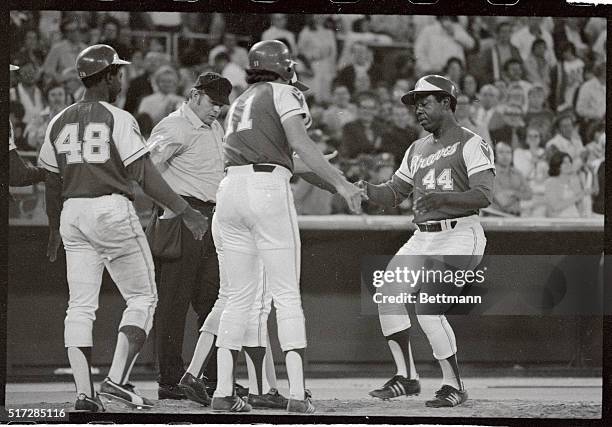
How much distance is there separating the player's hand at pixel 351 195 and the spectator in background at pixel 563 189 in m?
1.08

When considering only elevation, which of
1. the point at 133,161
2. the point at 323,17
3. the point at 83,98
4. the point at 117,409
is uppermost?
the point at 323,17

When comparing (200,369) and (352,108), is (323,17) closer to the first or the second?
(352,108)

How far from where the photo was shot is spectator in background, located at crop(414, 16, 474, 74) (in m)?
5.39

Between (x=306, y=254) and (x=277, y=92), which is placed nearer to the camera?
(x=277, y=92)

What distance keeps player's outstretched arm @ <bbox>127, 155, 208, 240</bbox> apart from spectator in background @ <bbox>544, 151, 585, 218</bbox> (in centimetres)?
191

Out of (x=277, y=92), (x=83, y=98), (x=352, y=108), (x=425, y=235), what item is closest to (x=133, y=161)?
(x=83, y=98)

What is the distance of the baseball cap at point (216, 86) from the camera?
17.8ft

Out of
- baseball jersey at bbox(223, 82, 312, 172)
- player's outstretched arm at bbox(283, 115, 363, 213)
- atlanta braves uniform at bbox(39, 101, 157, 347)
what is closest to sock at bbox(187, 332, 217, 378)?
atlanta braves uniform at bbox(39, 101, 157, 347)

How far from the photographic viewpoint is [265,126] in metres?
4.96

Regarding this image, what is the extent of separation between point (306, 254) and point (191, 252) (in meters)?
0.62

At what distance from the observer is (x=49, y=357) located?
5.38 meters

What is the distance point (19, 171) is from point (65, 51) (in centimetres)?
69

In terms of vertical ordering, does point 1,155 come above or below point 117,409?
above

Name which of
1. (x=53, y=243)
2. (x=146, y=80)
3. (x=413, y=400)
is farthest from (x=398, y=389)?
(x=146, y=80)
